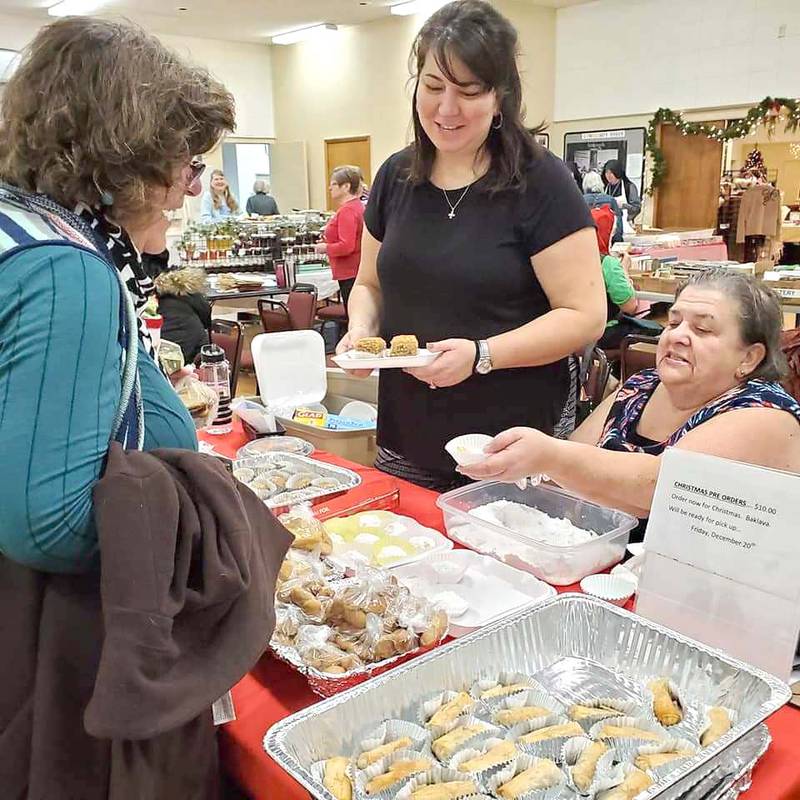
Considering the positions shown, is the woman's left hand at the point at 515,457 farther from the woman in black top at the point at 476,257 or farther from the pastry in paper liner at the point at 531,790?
the pastry in paper liner at the point at 531,790

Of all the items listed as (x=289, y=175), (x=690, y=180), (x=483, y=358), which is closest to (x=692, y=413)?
(x=483, y=358)

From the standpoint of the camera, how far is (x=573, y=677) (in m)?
1.27

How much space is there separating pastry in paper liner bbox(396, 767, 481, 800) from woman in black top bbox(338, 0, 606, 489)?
1021 mm

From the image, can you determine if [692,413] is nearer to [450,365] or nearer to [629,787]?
[450,365]

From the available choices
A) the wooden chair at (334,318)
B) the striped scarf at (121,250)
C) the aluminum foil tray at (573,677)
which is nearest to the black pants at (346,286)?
the wooden chair at (334,318)

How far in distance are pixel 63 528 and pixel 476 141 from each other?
1.40 meters

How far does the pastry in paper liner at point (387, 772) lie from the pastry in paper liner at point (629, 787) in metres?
0.20

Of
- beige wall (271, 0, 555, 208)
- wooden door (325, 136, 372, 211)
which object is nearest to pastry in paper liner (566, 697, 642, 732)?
beige wall (271, 0, 555, 208)

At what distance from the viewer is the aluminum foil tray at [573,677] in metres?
0.98

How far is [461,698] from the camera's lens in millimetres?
1126

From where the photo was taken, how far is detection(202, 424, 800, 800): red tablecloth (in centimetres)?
104

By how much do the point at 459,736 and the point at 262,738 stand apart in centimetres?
27

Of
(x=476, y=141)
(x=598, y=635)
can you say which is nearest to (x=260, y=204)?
(x=476, y=141)

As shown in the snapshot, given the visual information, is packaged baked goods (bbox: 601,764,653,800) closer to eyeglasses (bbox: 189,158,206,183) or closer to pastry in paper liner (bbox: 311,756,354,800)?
pastry in paper liner (bbox: 311,756,354,800)
